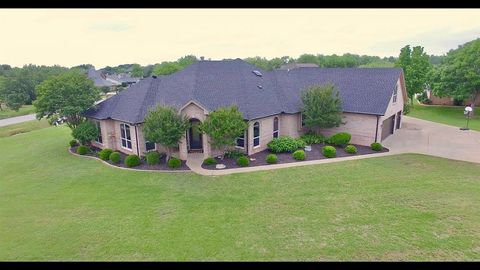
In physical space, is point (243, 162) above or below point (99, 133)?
below

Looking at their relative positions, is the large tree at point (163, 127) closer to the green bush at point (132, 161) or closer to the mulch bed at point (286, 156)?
the green bush at point (132, 161)

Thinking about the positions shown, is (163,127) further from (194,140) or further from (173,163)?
(194,140)

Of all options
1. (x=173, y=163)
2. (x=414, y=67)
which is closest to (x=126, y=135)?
(x=173, y=163)

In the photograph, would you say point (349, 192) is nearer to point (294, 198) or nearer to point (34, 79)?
point (294, 198)

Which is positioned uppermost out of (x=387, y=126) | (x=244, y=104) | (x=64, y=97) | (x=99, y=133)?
(x=64, y=97)

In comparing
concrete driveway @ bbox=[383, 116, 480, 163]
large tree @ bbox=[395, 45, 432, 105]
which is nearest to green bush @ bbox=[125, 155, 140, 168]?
concrete driveway @ bbox=[383, 116, 480, 163]

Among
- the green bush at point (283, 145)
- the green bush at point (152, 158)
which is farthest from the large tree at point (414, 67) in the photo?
the green bush at point (152, 158)

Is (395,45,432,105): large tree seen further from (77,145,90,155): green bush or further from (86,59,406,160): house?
(77,145,90,155): green bush
